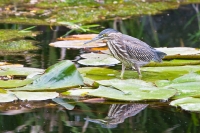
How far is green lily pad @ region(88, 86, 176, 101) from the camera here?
5215mm

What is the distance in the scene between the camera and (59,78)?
5691mm

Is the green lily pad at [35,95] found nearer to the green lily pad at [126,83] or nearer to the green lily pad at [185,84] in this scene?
the green lily pad at [126,83]

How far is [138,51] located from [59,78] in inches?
40.4

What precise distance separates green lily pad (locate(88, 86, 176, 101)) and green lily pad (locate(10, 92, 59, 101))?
362 mm

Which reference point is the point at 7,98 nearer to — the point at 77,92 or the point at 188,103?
the point at 77,92

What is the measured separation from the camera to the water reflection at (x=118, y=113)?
16.0 ft

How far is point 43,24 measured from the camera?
10266 millimetres

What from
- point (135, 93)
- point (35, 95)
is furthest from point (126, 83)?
point (35, 95)

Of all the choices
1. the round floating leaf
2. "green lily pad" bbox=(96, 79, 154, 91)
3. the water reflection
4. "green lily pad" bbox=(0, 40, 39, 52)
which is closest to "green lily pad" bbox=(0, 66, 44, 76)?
"green lily pad" bbox=(96, 79, 154, 91)

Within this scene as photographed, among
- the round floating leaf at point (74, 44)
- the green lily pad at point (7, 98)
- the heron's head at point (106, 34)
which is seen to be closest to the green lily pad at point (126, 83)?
the heron's head at point (106, 34)

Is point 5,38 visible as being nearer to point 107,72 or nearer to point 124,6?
point 107,72

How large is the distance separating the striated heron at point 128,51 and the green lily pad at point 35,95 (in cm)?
107

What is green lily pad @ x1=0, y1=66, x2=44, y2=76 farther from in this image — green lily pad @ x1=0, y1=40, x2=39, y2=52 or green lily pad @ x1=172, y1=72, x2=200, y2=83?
green lily pad @ x1=0, y1=40, x2=39, y2=52

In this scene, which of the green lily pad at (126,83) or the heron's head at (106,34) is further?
the heron's head at (106,34)
